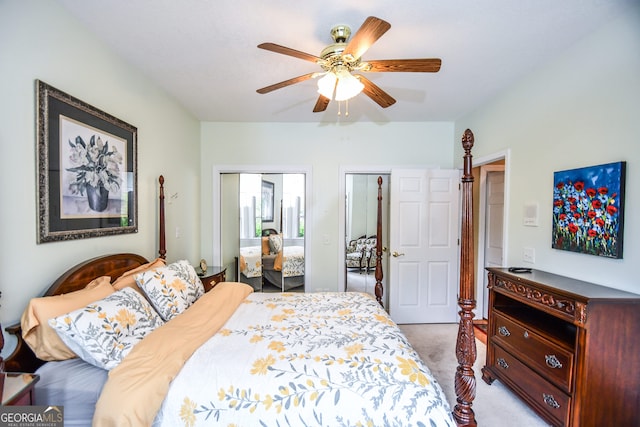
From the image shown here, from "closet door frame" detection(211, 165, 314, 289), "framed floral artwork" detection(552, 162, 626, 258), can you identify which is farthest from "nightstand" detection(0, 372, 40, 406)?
"framed floral artwork" detection(552, 162, 626, 258)

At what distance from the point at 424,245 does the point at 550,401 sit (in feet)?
6.34

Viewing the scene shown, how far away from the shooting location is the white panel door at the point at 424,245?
346cm

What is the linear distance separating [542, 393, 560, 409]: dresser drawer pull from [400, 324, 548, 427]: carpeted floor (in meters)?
0.24

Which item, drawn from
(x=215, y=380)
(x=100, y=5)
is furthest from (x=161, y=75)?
(x=215, y=380)

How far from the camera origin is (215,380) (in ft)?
4.14

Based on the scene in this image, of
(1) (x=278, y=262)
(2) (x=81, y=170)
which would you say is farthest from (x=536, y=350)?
(1) (x=278, y=262)

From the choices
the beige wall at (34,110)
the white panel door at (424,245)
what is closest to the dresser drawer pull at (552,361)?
the white panel door at (424,245)

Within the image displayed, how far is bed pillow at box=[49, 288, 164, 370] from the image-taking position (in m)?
1.24

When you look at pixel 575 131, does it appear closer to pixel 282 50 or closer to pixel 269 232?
pixel 282 50

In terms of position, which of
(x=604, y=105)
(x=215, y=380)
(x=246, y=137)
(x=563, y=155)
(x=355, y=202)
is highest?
(x=246, y=137)

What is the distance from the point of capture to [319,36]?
1.85 m

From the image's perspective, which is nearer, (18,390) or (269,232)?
(18,390)

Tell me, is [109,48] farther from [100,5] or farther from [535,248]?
[535,248]

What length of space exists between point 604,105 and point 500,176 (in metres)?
1.82
